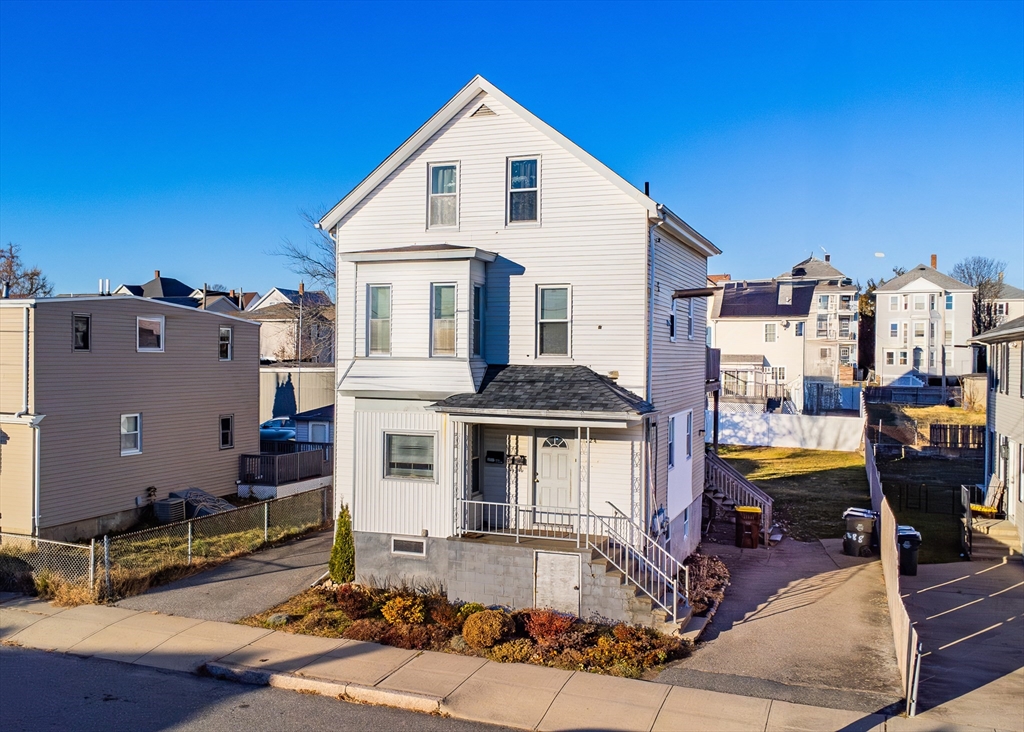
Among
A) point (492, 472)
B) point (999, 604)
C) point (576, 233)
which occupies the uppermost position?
point (576, 233)

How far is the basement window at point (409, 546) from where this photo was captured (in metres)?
15.1

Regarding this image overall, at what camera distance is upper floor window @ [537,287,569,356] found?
50.4ft

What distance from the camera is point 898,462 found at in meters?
34.6

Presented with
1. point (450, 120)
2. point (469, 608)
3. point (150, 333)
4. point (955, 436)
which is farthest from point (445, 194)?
point (955, 436)

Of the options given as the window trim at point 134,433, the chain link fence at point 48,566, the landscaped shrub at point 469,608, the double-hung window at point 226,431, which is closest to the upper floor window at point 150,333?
the window trim at point 134,433

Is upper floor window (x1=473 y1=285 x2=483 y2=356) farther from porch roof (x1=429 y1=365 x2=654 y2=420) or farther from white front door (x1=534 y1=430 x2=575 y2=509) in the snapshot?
white front door (x1=534 y1=430 x2=575 y2=509)

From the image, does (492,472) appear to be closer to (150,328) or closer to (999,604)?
(999,604)

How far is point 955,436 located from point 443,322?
31823 millimetres

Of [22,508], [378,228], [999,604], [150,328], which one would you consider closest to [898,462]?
[999,604]

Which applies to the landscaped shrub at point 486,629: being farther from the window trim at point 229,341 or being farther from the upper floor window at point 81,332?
the window trim at point 229,341

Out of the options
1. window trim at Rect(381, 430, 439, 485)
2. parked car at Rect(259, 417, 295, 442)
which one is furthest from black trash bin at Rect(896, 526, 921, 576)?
parked car at Rect(259, 417, 295, 442)

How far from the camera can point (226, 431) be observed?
84.5 feet

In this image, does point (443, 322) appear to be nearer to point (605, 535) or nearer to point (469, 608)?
point (605, 535)

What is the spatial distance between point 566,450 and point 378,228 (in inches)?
249
